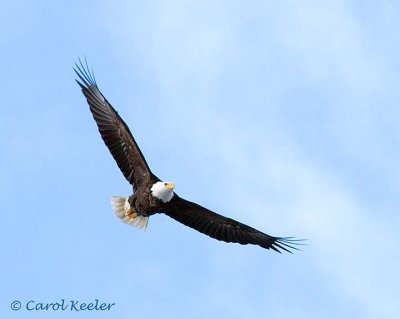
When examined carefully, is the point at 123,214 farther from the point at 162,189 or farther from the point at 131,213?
the point at 162,189

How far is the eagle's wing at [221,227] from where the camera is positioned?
1181 cm

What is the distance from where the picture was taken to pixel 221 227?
11977 mm

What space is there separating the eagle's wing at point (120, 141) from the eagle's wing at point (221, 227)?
798 millimetres

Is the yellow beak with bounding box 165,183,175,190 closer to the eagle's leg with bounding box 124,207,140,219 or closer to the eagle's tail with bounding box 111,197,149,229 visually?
the eagle's leg with bounding box 124,207,140,219

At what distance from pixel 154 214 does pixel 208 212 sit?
893mm

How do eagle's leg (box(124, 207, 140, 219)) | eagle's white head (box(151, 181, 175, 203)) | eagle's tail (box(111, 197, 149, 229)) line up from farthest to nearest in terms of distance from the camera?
eagle's tail (box(111, 197, 149, 229)), eagle's leg (box(124, 207, 140, 219)), eagle's white head (box(151, 181, 175, 203))

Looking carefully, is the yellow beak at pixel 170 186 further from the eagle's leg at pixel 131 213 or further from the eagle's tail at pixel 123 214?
the eagle's tail at pixel 123 214

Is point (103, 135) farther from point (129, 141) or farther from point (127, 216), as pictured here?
point (127, 216)

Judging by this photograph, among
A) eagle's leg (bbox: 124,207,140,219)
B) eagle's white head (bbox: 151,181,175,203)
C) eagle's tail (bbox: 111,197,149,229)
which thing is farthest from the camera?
eagle's tail (bbox: 111,197,149,229)

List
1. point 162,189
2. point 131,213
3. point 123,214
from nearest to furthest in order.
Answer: point 162,189, point 131,213, point 123,214

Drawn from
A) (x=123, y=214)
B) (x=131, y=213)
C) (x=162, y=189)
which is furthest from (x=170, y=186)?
(x=123, y=214)

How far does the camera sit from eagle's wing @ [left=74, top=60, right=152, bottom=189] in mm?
11547

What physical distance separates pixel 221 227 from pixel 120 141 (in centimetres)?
220

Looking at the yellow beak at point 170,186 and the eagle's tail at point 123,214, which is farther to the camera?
the eagle's tail at point 123,214
